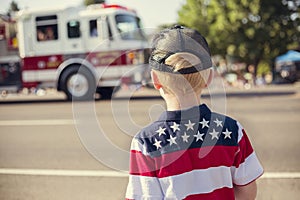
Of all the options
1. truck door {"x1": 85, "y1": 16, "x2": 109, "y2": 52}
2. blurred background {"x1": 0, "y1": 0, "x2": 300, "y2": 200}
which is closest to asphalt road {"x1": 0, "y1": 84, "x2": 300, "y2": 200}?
blurred background {"x1": 0, "y1": 0, "x2": 300, "y2": 200}

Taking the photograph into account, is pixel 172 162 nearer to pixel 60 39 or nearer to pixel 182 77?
pixel 182 77

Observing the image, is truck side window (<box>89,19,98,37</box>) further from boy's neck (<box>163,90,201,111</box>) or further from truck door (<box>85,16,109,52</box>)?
boy's neck (<box>163,90,201,111</box>)

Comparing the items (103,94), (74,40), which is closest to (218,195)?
(103,94)

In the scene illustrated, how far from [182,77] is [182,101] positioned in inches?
4.0

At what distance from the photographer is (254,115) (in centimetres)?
964

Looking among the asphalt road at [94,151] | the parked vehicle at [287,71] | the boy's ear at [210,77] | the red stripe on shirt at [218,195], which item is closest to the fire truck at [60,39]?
the asphalt road at [94,151]

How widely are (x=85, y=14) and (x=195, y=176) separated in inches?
447

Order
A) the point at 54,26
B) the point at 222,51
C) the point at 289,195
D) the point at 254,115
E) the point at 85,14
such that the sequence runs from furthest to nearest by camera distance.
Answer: the point at 222,51, the point at 54,26, the point at 85,14, the point at 254,115, the point at 289,195

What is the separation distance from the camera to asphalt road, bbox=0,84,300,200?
2121 mm

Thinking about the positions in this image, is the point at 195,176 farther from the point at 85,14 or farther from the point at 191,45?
the point at 85,14

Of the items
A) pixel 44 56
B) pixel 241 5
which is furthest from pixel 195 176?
pixel 241 5

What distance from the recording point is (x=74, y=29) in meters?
13.3

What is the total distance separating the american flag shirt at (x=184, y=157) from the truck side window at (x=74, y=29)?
38.5 feet

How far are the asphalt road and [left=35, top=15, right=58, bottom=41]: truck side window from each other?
4385mm
